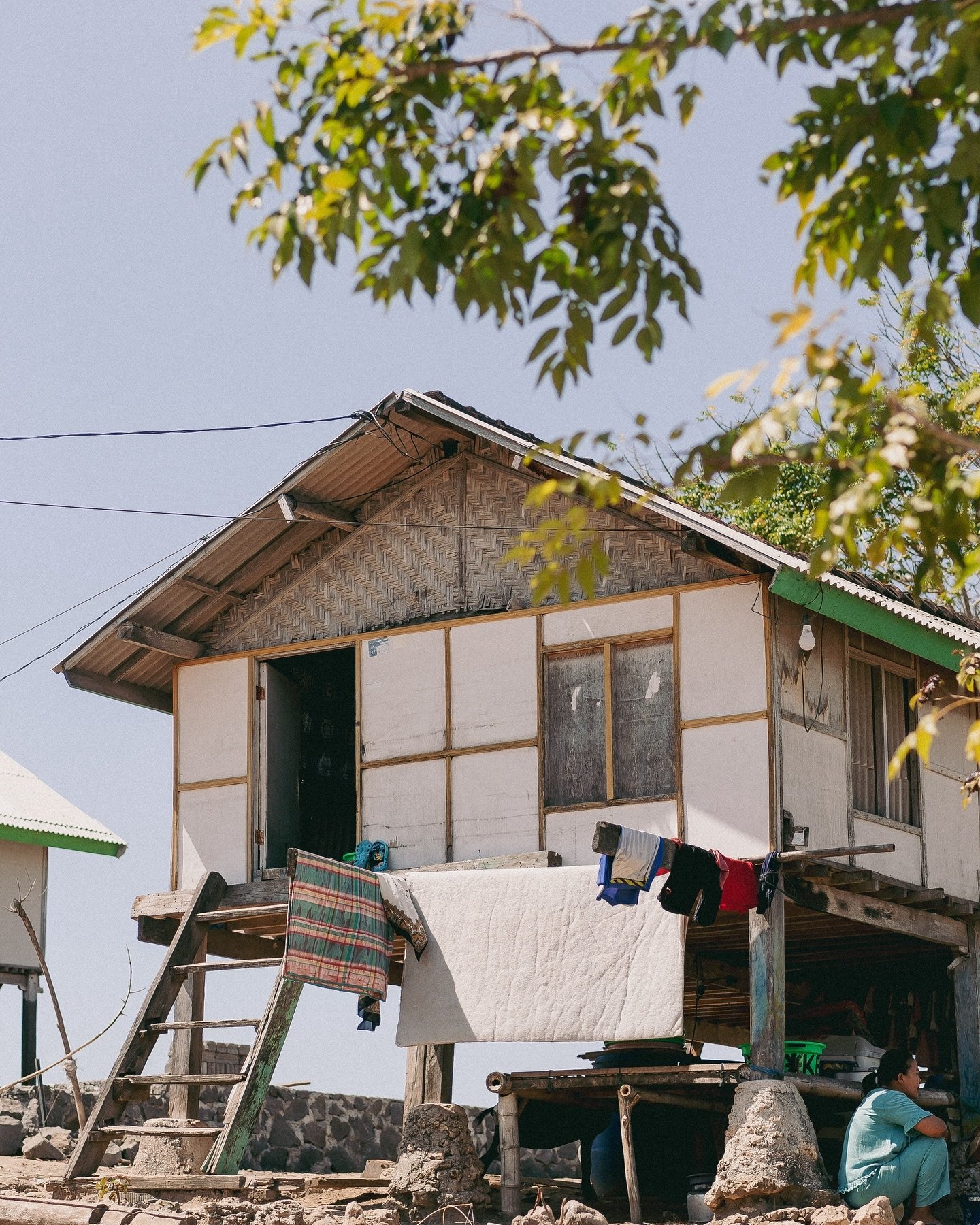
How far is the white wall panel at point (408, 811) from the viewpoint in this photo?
43.8 ft

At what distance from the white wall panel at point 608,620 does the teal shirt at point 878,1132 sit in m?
3.53

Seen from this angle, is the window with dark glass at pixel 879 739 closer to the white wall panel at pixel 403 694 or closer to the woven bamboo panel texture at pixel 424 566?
the woven bamboo panel texture at pixel 424 566

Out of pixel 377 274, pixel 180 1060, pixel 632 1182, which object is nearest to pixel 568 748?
pixel 632 1182

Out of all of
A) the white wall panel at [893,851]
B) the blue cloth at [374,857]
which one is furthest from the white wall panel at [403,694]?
the white wall panel at [893,851]

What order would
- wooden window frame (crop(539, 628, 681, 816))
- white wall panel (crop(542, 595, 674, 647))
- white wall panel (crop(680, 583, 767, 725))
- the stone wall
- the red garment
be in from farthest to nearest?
the stone wall → white wall panel (crop(542, 595, 674, 647)) → wooden window frame (crop(539, 628, 681, 816)) → white wall panel (crop(680, 583, 767, 725)) → the red garment

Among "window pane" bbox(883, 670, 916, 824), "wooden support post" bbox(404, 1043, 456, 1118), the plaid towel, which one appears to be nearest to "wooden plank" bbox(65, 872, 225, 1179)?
the plaid towel

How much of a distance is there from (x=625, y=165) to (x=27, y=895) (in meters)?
13.7

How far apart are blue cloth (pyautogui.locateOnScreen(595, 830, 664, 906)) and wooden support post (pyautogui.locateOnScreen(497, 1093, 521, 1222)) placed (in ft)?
5.40

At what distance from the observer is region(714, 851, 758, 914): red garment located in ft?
38.8

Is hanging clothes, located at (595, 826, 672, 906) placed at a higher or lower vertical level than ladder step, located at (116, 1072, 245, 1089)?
higher

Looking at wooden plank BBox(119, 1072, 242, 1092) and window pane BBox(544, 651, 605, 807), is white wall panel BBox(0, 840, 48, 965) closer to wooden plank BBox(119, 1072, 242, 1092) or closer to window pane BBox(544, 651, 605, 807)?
wooden plank BBox(119, 1072, 242, 1092)

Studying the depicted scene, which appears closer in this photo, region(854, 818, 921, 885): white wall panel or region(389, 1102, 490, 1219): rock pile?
region(389, 1102, 490, 1219): rock pile

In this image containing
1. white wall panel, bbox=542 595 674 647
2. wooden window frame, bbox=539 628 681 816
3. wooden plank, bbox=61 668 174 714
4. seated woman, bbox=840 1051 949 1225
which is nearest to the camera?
seated woman, bbox=840 1051 949 1225

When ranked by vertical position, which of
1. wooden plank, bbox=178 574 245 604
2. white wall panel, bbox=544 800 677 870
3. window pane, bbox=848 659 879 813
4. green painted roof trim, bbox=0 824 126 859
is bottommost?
white wall panel, bbox=544 800 677 870
